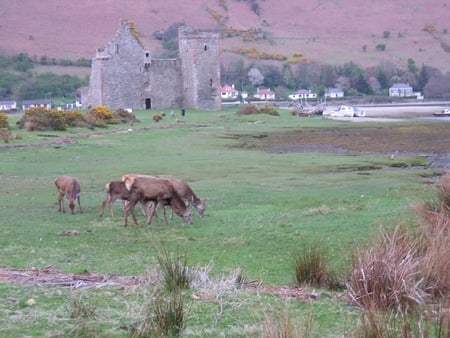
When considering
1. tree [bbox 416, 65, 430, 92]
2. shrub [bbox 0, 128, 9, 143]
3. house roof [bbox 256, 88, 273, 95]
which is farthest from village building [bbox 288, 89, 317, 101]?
shrub [bbox 0, 128, 9, 143]

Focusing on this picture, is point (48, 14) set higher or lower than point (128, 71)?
higher

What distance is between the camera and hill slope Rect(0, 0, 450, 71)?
12462 cm

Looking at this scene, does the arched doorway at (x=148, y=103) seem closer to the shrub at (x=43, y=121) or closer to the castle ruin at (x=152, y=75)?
the castle ruin at (x=152, y=75)

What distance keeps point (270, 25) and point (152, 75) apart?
91.6 meters

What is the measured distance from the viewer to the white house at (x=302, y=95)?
113 meters

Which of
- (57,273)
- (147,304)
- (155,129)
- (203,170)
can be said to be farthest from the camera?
(155,129)

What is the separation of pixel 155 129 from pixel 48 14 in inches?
3567

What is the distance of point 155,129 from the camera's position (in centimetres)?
4894

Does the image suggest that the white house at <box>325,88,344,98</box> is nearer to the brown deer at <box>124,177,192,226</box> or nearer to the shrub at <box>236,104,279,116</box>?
the shrub at <box>236,104,279,116</box>

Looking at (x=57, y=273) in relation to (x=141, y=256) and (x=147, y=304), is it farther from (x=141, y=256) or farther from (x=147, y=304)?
(x=147, y=304)

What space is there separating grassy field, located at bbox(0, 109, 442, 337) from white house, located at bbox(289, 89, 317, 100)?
7354 cm

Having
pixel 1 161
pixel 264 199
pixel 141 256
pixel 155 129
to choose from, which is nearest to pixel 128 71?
pixel 155 129

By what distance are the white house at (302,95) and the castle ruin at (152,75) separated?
39753 millimetres

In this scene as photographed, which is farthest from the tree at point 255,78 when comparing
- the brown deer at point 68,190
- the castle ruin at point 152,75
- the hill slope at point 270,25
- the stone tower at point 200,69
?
the brown deer at point 68,190
